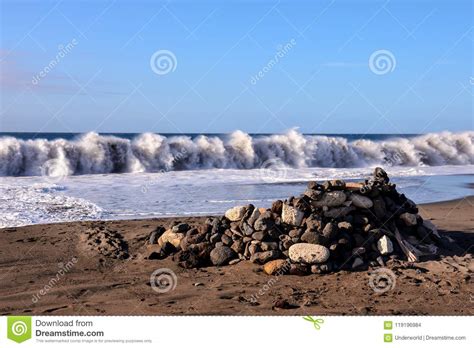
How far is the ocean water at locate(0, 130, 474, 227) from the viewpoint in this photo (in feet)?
45.2

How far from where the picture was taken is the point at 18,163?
2609 cm

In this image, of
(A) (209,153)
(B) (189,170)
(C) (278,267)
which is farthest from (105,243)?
(A) (209,153)

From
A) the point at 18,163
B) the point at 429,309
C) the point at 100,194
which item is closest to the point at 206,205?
the point at 100,194

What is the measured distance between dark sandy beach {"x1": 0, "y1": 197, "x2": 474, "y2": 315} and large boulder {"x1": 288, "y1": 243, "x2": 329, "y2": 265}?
0.23 metres

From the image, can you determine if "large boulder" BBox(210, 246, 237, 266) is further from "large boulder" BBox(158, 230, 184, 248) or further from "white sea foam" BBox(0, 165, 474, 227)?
"white sea foam" BBox(0, 165, 474, 227)

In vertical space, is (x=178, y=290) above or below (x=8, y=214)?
below

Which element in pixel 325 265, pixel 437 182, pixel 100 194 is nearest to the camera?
pixel 325 265

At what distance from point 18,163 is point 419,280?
22.7 metres

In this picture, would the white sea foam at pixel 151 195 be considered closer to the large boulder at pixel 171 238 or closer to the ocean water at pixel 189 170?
the ocean water at pixel 189 170

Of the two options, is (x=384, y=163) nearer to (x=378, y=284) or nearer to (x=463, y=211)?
A: (x=463, y=211)

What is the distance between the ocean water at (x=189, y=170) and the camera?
1378cm
